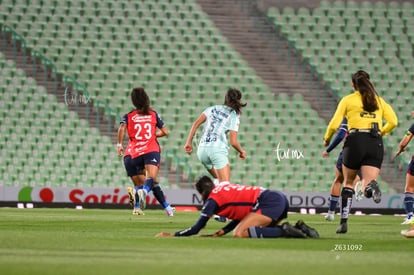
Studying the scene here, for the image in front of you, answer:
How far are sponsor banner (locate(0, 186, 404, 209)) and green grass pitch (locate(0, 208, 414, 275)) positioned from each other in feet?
41.2

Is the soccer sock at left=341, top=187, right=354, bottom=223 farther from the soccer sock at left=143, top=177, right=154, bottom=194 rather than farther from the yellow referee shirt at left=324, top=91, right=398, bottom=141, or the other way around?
the soccer sock at left=143, top=177, right=154, bottom=194

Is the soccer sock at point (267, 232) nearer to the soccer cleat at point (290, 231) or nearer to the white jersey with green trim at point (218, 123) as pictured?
the soccer cleat at point (290, 231)

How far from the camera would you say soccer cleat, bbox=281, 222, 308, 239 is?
10109mm

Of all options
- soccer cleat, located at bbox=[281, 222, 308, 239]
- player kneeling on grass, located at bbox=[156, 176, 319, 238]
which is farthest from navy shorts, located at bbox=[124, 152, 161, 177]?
soccer cleat, located at bbox=[281, 222, 308, 239]

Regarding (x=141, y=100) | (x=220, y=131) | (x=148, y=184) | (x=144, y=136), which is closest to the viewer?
(x=220, y=131)

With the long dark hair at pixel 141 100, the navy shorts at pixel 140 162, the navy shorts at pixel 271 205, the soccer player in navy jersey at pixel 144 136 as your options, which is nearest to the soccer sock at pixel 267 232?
the navy shorts at pixel 271 205

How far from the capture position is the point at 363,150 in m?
11.7

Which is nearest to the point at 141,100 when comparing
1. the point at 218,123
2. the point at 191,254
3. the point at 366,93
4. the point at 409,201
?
the point at 218,123

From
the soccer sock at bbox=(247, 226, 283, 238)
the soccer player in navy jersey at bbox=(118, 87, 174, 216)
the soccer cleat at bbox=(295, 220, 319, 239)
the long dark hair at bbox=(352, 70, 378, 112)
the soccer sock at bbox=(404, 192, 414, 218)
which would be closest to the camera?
the soccer sock at bbox=(247, 226, 283, 238)

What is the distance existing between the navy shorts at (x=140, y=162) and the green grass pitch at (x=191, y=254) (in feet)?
13.5

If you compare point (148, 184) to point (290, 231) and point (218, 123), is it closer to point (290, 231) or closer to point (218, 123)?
point (218, 123)

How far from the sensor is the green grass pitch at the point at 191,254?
6789 mm

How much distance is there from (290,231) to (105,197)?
14.7 m

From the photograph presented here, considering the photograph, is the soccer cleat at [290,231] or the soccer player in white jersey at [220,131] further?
the soccer player in white jersey at [220,131]
